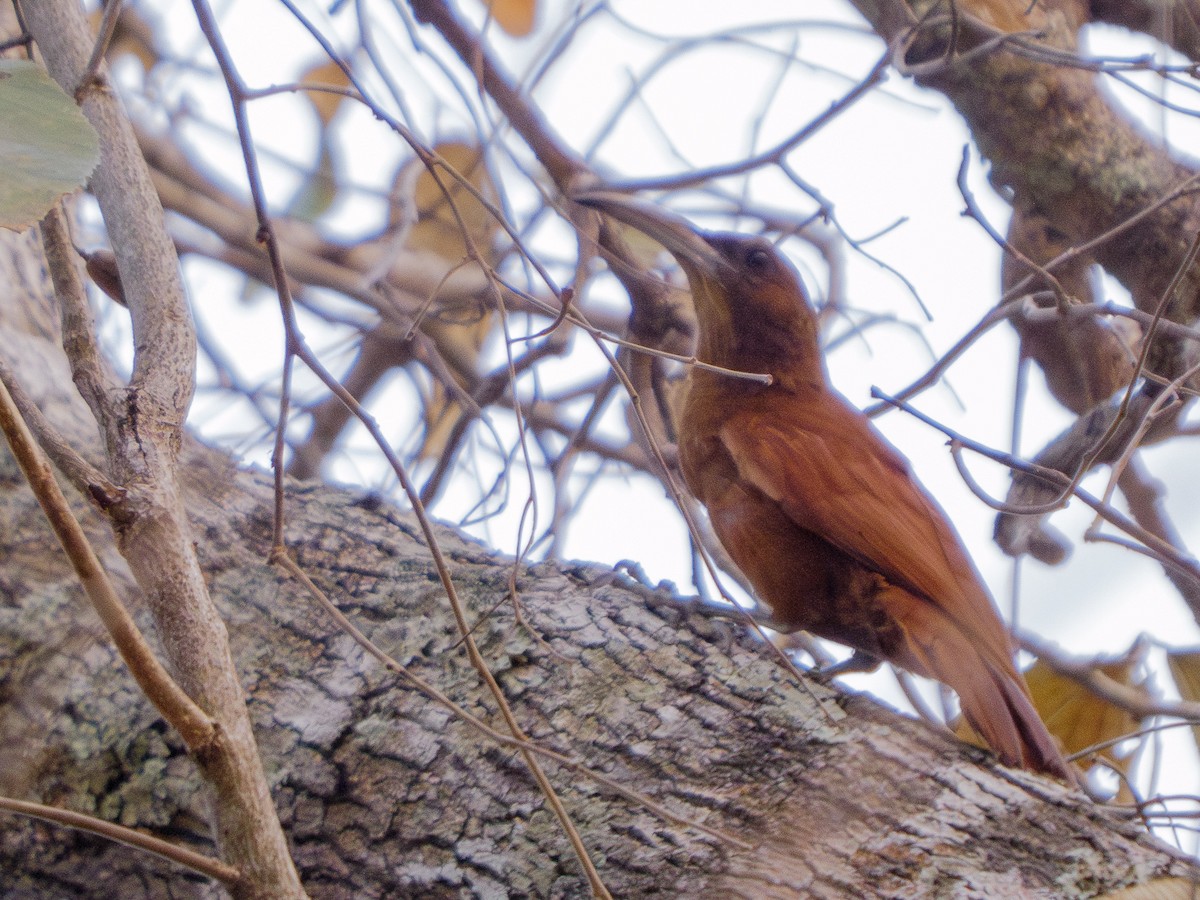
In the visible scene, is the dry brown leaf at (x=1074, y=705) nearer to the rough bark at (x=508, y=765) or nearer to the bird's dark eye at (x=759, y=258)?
the rough bark at (x=508, y=765)

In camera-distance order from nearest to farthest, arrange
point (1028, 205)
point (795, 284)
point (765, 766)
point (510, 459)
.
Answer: point (765, 766)
point (510, 459)
point (795, 284)
point (1028, 205)

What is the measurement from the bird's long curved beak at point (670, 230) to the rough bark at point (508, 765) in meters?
1.27

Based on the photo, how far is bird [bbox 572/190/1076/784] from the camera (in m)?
2.30

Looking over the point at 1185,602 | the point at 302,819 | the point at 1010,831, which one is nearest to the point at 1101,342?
the point at 1185,602

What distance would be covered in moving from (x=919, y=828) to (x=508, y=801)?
2.06 feet

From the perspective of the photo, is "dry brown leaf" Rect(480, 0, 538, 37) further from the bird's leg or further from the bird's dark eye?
the bird's leg

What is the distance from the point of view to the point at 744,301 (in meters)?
3.21

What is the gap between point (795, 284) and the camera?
326 centimetres

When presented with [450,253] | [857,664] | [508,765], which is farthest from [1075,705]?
[450,253]

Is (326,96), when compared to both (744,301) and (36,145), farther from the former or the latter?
(36,145)

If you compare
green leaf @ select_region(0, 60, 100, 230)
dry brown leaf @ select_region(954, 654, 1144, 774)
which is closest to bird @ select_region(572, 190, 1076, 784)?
dry brown leaf @ select_region(954, 654, 1144, 774)

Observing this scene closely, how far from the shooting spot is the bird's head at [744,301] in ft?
10.4

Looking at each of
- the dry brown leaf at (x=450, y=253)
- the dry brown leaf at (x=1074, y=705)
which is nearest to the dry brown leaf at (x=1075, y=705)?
the dry brown leaf at (x=1074, y=705)

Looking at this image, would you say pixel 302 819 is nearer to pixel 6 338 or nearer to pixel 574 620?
pixel 574 620
